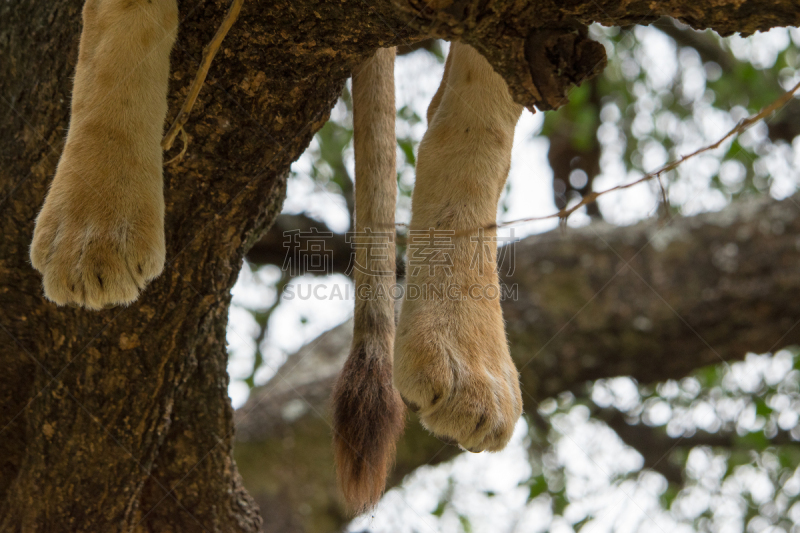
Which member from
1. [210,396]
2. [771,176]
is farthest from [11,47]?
[771,176]

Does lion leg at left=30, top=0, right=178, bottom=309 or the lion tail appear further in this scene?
the lion tail

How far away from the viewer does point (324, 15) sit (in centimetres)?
125

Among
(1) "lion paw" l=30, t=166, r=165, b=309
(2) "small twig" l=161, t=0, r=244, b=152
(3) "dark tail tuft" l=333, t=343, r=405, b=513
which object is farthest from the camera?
(3) "dark tail tuft" l=333, t=343, r=405, b=513

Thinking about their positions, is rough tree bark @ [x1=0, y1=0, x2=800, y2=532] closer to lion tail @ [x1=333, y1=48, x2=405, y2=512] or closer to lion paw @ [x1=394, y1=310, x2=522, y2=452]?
lion tail @ [x1=333, y1=48, x2=405, y2=512]

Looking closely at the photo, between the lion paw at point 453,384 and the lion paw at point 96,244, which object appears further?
the lion paw at point 453,384

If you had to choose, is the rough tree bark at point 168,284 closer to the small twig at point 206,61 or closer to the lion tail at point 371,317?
the small twig at point 206,61

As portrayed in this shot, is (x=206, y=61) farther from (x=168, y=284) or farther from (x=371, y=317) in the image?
(x=371, y=317)

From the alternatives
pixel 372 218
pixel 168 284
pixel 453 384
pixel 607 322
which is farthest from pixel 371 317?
pixel 607 322

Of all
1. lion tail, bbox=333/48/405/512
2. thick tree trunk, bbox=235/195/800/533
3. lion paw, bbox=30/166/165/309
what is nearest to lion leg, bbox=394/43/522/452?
lion tail, bbox=333/48/405/512

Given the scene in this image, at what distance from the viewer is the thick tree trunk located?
3.06 m

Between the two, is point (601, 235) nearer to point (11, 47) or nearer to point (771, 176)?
point (771, 176)

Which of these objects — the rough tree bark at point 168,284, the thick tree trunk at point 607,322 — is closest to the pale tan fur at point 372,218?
the rough tree bark at point 168,284

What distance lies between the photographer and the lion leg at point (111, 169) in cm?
127

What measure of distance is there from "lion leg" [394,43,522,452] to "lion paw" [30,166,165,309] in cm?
57
